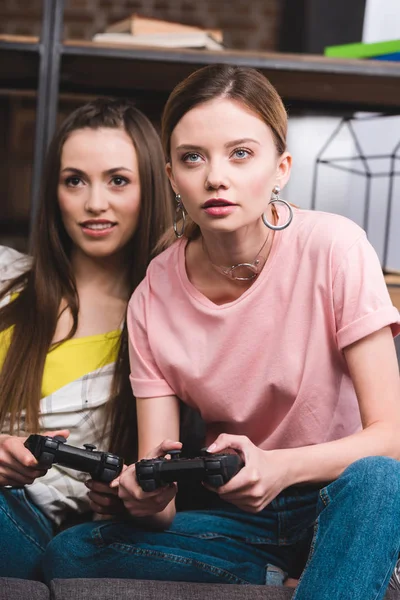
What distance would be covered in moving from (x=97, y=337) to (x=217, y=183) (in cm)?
43

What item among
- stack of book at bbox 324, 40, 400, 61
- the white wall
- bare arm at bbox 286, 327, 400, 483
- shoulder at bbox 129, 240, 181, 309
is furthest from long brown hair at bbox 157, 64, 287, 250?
the white wall

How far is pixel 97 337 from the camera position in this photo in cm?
145

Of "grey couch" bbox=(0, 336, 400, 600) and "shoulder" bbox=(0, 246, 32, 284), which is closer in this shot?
"grey couch" bbox=(0, 336, 400, 600)

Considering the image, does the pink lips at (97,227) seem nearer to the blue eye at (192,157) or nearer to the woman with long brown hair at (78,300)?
the woman with long brown hair at (78,300)

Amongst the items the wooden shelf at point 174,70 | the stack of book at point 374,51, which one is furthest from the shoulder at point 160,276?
the stack of book at point 374,51

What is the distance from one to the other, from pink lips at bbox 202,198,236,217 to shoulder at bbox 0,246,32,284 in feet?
1.73

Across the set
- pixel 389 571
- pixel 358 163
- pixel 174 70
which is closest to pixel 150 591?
pixel 389 571

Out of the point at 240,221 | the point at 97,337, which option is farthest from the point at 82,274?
the point at 240,221

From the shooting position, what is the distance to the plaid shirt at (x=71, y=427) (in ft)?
4.44

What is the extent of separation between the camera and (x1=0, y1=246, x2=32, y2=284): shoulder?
154cm

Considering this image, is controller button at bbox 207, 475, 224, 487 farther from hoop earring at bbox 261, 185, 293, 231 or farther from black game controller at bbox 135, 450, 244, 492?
hoop earring at bbox 261, 185, 293, 231

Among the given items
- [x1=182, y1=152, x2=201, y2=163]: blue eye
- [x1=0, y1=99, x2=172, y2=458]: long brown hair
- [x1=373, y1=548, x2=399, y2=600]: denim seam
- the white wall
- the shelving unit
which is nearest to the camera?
[x1=373, y1=548, x2=399, y2=600]: denim seam

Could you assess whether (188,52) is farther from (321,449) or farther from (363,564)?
(363,564)

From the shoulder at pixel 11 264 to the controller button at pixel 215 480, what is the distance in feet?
2.36
